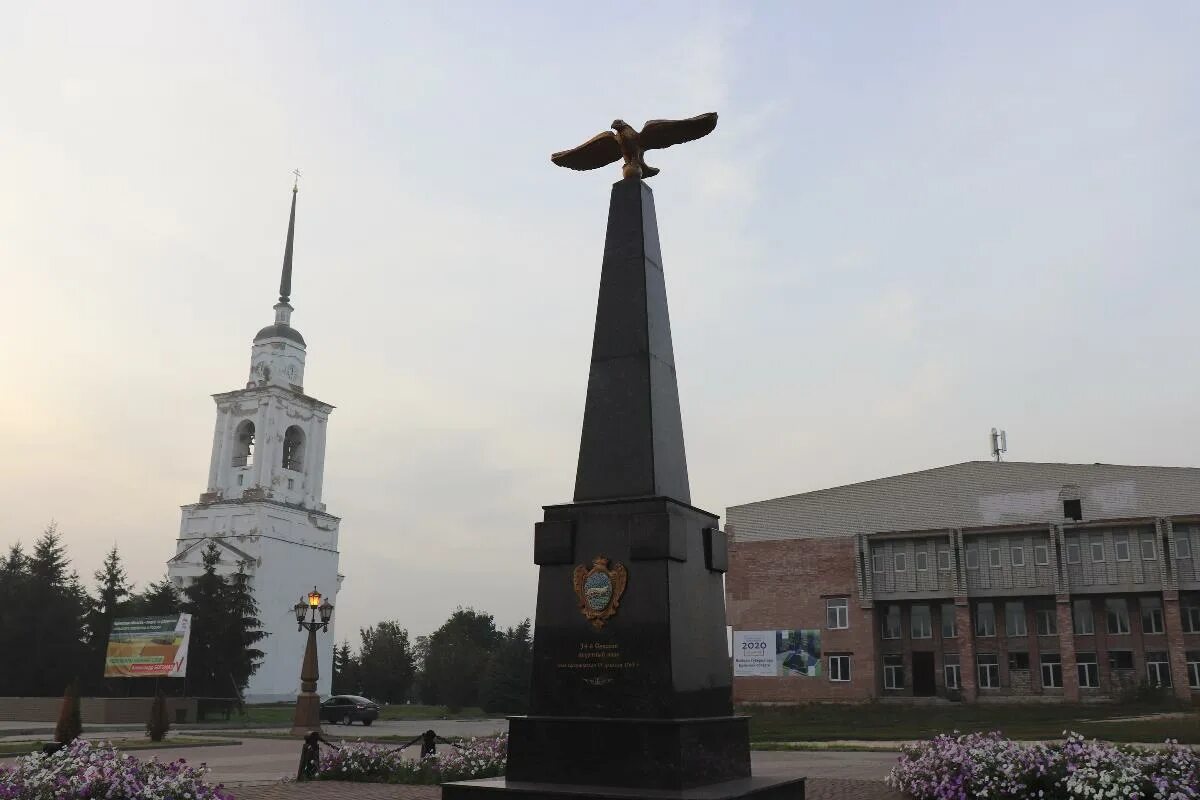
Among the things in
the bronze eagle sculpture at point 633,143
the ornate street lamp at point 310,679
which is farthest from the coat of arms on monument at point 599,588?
the ornate street lamp at point 310,679

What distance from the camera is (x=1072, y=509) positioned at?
41531 mm

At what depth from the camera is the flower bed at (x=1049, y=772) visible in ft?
26.5

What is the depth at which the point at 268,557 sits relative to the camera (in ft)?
206

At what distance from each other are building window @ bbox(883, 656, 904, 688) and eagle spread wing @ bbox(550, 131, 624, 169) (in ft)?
130

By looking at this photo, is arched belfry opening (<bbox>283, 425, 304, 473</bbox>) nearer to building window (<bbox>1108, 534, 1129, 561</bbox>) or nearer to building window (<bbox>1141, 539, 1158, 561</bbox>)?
building window (<bbox>1108, 534, 1129, 561</bbox>)

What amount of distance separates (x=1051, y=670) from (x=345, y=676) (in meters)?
47.6

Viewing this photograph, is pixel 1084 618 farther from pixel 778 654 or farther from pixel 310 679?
pixel 310 679

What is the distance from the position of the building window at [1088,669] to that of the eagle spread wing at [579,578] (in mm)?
39711

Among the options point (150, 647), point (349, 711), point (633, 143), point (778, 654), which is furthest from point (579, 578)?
point (778, 654)

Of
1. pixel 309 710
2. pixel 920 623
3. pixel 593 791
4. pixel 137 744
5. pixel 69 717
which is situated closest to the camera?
pixel 593 791

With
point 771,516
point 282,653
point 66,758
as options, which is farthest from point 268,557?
point 66,758

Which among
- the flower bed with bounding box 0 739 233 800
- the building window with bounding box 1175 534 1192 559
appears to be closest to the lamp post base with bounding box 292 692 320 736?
the flower bed with bounding box 0 739 233 800

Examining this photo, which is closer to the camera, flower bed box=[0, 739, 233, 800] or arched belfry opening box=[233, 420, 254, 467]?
flower bed box=[0, 739, 233, 800]

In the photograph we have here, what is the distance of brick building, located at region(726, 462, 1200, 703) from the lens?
3984 cm
